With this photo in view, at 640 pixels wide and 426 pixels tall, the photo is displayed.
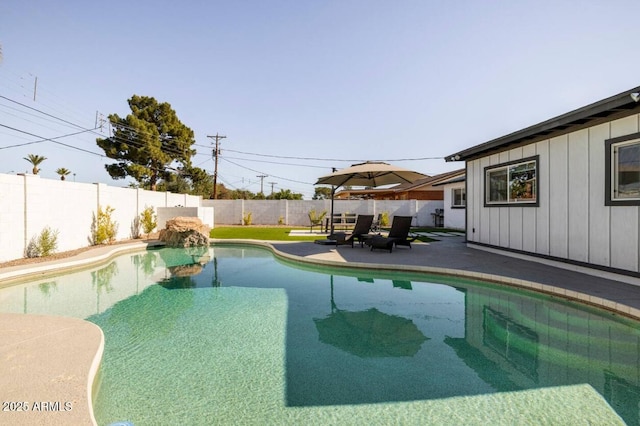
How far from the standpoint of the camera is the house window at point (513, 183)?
25.5ft

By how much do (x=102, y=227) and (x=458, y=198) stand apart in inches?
685

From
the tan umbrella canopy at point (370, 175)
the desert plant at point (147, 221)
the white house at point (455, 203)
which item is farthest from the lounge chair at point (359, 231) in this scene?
the desert plant at point (147, 221)

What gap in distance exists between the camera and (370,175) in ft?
38.7

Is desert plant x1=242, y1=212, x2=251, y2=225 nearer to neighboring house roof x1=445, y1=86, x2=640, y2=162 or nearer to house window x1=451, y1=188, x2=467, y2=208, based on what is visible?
house window x1=451, y1=188, x2=467, y2=208

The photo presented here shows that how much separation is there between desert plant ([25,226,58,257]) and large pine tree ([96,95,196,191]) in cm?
1633

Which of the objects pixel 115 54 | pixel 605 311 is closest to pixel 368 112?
pixel 115 54

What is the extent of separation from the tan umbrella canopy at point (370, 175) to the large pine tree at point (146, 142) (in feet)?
62.8

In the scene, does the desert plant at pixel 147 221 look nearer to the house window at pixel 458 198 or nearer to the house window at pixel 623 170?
the house window at pixel 458 198

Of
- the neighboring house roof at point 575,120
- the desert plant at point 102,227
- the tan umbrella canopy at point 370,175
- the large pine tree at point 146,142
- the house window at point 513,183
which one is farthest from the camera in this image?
the large pine tree at point 146,142

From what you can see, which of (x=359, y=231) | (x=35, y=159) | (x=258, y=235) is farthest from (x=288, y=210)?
(x=35, y=159)

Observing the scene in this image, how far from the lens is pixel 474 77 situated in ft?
42.9

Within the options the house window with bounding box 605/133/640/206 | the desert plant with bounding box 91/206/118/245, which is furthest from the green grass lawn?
the house window with bounding box 605/133/640/206

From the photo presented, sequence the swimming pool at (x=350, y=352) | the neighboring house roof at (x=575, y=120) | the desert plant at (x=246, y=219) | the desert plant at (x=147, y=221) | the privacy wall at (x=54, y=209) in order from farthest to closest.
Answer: the desert plant at (x=246, y=219)
the desert plant at (x=147, y=221)
the privacy wall at (x=54, y=209)
the neighboring house roof at (x=575, y=120)
the swimming pool at (x=350, y=352)

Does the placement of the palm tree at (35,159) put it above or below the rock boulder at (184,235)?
above
